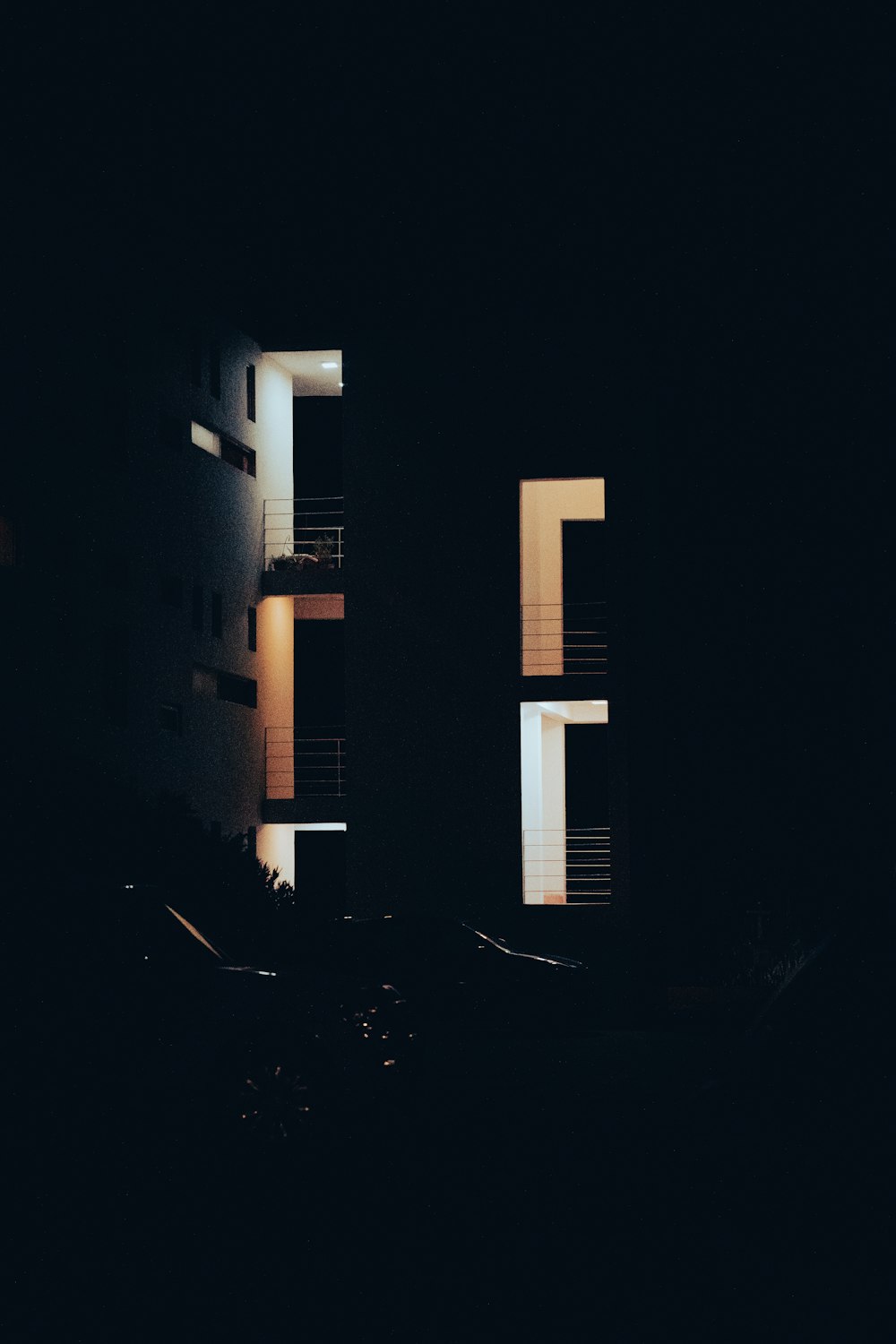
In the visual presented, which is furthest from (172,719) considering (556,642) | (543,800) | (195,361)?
(543,800)

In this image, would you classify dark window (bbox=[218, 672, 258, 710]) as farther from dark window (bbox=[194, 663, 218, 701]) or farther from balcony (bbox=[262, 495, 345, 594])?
balcony (bbox=[262, 495, 345, 594])

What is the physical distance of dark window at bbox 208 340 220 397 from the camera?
946 inches

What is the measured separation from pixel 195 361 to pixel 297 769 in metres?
6.68

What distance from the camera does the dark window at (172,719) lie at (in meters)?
22.2

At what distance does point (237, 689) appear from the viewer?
25219mm

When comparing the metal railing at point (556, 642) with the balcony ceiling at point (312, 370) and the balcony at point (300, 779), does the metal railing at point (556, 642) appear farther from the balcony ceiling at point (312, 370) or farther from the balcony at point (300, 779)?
the balcony ceiling at point (312, 370)

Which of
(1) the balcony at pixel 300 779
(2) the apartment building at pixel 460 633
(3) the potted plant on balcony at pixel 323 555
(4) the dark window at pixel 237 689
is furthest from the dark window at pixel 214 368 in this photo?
(1) the balcony at pixel 300 779

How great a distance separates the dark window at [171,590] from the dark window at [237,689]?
1875mm

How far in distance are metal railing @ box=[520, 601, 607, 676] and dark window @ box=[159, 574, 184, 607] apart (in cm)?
485

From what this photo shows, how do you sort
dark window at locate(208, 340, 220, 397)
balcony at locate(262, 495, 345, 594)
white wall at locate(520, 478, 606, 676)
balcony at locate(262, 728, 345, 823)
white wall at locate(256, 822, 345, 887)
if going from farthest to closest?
1. balcony at locate(262, 495, 345, 594)
2. white wall at locate(256, 822, 345, 887)
3. balcony at locate(262, 728, 345, 823)
4. dark window at locate(208, 340, 220, 397)
5. white wall at locate(520, 478, 606, 676)

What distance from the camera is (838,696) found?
83.2 feet

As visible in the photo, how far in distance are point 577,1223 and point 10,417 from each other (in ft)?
47.5

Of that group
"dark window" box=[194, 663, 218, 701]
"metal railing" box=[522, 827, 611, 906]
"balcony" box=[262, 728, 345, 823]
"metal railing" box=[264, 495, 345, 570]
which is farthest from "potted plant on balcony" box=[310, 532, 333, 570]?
"metal railing" box=[522, 827, 611, 906]

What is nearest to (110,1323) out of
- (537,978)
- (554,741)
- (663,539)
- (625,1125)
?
(625,1125)
